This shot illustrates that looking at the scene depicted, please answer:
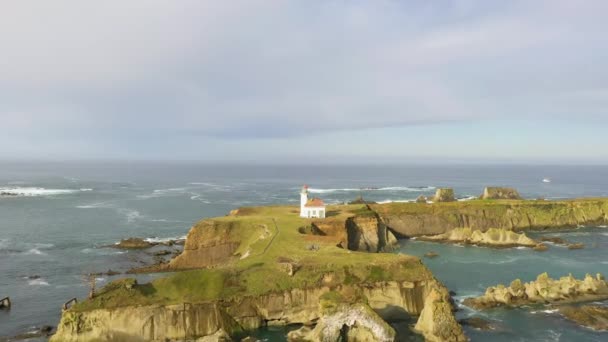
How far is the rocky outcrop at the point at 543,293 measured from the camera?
164 ft

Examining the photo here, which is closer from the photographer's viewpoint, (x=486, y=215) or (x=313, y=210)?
(x=313, y=210)

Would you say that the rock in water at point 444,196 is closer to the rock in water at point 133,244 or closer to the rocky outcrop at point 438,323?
the rock in water at point 133,244

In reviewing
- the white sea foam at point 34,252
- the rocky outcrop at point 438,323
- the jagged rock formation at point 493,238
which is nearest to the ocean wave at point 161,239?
the white sea foam at point 34,252

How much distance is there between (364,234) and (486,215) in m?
36.2

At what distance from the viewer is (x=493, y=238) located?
8219 centimetres

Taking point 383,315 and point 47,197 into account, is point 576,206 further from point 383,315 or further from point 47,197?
point 47,197

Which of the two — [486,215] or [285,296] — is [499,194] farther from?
[285,296]

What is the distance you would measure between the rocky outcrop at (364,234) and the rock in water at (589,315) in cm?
3245

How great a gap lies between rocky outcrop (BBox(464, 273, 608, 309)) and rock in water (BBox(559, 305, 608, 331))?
8.56 feet

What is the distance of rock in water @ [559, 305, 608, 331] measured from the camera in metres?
44.1

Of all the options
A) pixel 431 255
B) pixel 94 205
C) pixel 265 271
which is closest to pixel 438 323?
pixel 265 271

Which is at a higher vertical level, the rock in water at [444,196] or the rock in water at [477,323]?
the rock in water at [444,196]

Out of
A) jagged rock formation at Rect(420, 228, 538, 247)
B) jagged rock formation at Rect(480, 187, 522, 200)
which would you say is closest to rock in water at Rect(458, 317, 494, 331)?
jagged rock formation at Rect(420, 228, 538, 247)

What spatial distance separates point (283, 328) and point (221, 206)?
3646 inches
